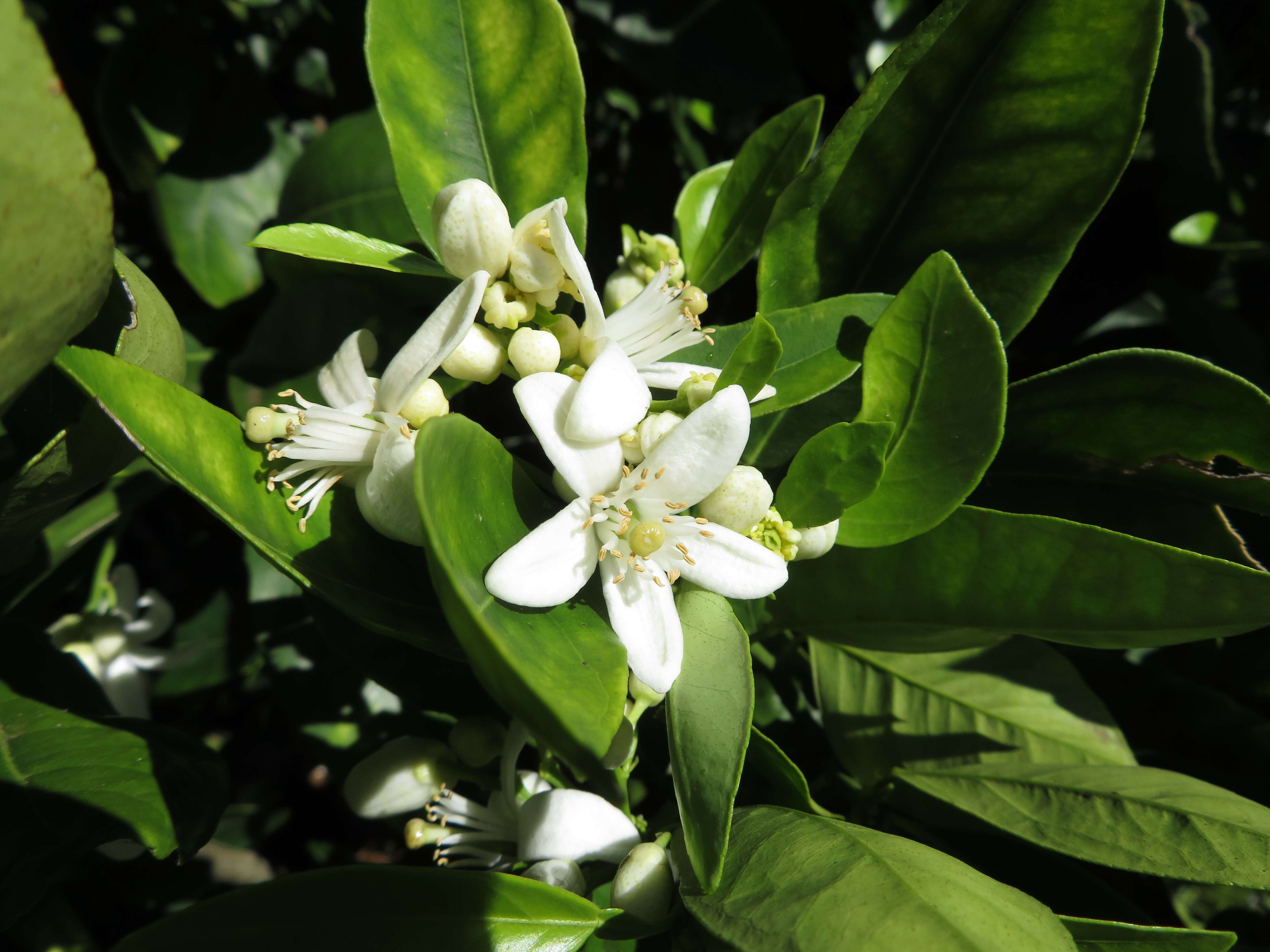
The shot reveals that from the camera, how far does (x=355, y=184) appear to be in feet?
4.92

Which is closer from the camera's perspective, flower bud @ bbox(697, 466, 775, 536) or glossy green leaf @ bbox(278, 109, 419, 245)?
flower bud @ bbox(697, 466, 775, 536)

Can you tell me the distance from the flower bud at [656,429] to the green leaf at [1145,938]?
0.63 meters

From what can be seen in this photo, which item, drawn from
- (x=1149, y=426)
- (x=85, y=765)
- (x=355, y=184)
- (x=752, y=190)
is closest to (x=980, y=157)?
(x=752, y=190)

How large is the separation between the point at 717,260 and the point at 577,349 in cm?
35

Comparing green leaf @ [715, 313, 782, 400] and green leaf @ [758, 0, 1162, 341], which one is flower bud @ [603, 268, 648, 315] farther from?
green leaf @ [715, 313, 782, 400]

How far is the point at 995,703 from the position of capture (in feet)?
4.19

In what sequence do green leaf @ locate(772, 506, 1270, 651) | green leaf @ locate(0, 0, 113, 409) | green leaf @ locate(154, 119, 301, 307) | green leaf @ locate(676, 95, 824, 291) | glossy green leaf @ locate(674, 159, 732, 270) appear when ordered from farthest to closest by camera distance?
green leaf @ locate(154, 119, 301, 307) < glossy green leaf @ locate(674, 159, 732, 270) < green leaf @ locate(676, 95, 824, 291) < green leaf @ locate(772, 506, 1270, 651) < green leaf @ locate(0, 0, 113, 409)

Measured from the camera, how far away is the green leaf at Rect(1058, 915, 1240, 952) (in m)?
0.78

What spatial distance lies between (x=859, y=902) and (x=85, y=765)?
3.10 ft

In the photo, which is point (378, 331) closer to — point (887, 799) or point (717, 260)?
point (717, 260)

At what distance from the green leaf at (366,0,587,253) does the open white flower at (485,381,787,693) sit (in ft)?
1.30

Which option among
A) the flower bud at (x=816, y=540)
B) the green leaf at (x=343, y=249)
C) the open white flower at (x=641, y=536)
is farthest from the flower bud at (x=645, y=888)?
the green leaf at (x=343, y=249)

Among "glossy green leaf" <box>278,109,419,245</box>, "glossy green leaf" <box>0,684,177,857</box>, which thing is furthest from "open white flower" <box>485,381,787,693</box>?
"glossy green leaf" <box>278,109,419,245</box>

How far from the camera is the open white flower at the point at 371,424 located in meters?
0.75
